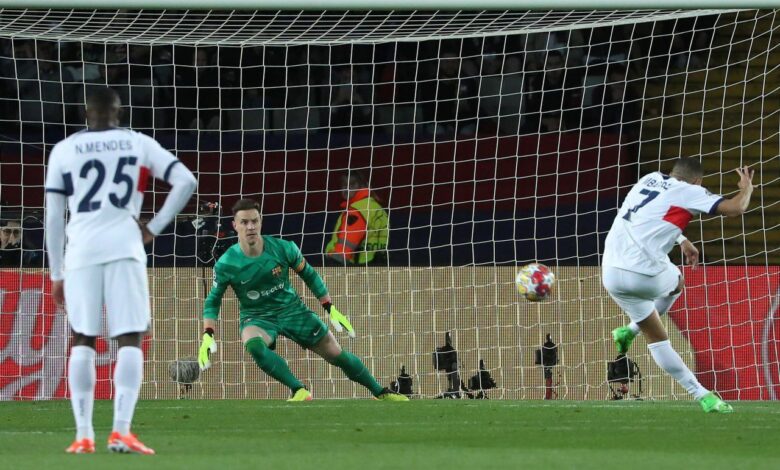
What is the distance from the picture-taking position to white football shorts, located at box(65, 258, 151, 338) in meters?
6.72

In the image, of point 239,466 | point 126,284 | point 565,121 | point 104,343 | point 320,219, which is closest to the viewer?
point 239,466

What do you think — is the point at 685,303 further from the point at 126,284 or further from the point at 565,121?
the point at 126,284

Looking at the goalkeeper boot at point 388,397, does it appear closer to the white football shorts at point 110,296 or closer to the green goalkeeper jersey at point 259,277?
the green goalkeeper jersey at point 259,277

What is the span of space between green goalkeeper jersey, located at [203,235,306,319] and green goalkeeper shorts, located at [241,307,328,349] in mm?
49

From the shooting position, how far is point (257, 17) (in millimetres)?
14250

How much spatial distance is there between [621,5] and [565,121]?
5682 millimetres

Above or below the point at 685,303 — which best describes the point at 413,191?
above

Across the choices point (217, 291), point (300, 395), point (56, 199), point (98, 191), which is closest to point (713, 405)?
point (300, 395)

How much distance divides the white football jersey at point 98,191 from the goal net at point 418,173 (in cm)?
599

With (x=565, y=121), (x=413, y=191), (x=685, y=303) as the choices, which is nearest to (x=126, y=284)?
(x=685, y=303)

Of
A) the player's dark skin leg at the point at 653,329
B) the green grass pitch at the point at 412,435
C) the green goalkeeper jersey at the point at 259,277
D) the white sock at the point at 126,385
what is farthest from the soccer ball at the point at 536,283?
the white sock at the point at 126,385

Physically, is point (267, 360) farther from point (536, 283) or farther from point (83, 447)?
point (83, 447)

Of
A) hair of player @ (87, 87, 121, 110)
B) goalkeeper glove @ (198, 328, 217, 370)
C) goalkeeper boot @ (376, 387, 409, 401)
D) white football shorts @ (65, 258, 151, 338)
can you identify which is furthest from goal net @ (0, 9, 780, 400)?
white football shorts @ (65, 258, 151, 338)

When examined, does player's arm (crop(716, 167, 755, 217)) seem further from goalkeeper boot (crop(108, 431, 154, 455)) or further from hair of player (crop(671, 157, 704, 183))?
goalkeeper boot (crop(108, 431, 154, 455))
